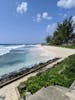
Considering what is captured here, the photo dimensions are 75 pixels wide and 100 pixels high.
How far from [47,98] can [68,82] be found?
144 inches

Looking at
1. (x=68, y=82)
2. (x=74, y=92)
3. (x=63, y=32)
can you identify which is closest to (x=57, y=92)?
(x=74, y=92)

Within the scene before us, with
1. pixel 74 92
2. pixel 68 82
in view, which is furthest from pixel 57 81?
pixel 74 92

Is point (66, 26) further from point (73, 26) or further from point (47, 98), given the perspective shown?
point (47, 98)

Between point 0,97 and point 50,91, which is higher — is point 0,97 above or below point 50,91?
below

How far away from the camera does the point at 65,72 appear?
35.2 feet

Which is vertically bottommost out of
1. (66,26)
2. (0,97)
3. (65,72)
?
(0,97)

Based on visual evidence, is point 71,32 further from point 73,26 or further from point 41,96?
point 41,96

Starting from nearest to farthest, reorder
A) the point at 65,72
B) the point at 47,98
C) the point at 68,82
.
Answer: the point at 47,98 < the point at 68,82 < the point at 65,72

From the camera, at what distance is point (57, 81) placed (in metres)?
8.71

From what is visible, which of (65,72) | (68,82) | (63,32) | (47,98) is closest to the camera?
(47,98)

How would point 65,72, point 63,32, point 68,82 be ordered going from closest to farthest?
point 68,82, point 65,72, point 63,32

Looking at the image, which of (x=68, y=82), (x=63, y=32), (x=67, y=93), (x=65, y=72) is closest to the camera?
(x=67, y=93)

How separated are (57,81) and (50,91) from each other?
3.25m

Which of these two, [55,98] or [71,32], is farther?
[71,32]
